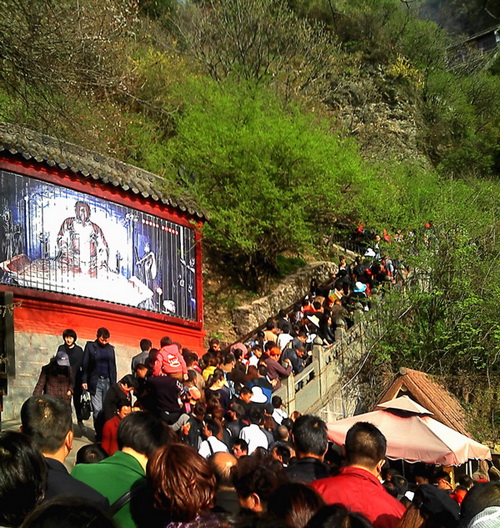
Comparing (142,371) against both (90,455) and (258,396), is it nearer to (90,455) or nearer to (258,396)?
(258,396)

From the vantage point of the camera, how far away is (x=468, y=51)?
60500mm

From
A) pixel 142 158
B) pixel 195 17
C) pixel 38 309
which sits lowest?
pixel 38 309

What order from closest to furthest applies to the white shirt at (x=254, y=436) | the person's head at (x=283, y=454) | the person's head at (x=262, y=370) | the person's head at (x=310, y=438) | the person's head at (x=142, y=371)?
the person's head at (x=310, y=438) < the person's head at (x=283, y=454) < the white shirt at (x=254, y=436) < the person's head at (x=142, y=371) < the person's head at (x=262, y=370)

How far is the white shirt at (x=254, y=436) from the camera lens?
11.4 meters

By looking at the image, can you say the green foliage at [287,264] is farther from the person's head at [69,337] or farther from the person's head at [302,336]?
the person's head at [69,337]

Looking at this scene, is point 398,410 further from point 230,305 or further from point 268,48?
point 268,48

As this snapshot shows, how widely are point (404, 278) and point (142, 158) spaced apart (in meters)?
10.5

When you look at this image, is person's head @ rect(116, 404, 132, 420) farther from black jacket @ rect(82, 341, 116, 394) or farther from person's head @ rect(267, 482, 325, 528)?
person's head @ rect(267, 482, 325, 528)

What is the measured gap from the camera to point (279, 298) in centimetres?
2914

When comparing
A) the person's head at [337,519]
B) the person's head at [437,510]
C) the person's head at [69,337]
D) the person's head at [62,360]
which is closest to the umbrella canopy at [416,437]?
the person's head at [62,360]

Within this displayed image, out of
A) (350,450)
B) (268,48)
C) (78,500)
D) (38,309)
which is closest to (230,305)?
(38,309)

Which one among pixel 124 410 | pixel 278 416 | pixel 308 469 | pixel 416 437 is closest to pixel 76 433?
pixel 278 416

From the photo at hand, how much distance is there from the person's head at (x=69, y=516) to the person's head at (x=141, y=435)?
199 centimetres

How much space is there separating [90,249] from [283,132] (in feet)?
35.6
